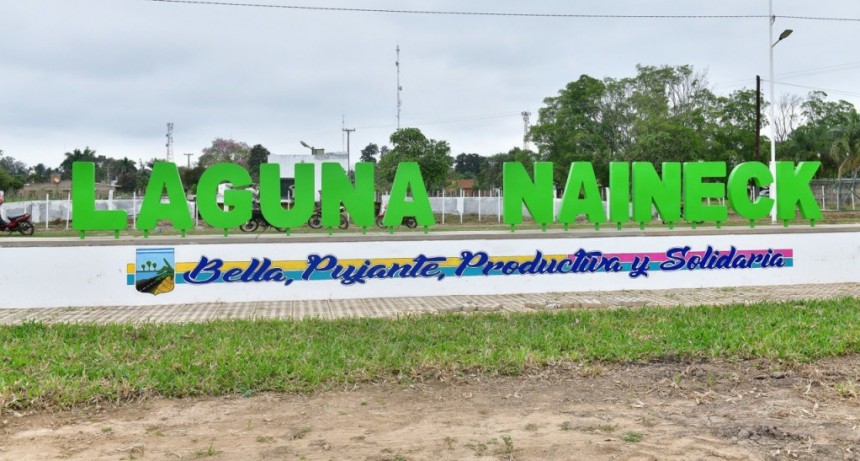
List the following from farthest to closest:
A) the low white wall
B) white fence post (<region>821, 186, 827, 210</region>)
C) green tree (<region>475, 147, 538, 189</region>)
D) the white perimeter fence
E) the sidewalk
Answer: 1. green tree (<region>475, 147, 538, 189</region>)
2. white fence post (<region>821, 186, 827, 210</region>)
3. the white perimeter fence
4. the low white wall
5. the sidewalk

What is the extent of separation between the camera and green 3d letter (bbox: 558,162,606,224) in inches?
498

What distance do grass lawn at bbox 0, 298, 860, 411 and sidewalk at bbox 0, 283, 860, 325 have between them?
0.92 meters

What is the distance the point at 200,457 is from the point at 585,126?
1823 inches

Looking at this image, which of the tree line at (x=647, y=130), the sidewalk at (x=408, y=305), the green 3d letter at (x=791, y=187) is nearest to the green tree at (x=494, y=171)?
the tree line at (x=647, y=130)

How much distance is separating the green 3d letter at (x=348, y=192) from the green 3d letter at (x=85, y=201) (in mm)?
3241

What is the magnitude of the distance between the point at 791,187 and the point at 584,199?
4.10m

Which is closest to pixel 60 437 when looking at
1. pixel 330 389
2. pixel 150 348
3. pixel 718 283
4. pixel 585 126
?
pixel 330 389

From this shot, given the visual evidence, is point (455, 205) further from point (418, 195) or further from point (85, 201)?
point (85, 201)

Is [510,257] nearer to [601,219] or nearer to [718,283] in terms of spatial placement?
[601,219]

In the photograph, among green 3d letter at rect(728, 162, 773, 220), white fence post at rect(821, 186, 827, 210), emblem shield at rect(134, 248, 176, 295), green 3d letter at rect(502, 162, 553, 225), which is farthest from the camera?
white fence post at rect(821, 186, 827, 210)

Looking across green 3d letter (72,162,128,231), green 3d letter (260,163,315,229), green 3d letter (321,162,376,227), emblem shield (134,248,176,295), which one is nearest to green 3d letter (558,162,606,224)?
green 3d letter (321,162,376,227)

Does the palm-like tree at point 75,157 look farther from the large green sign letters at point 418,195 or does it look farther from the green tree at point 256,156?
the large green sign letters at point 418,195

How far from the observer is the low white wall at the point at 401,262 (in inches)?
427

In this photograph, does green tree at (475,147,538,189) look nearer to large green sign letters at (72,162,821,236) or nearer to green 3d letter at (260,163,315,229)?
large green sign letters at (72,162,821,236)
